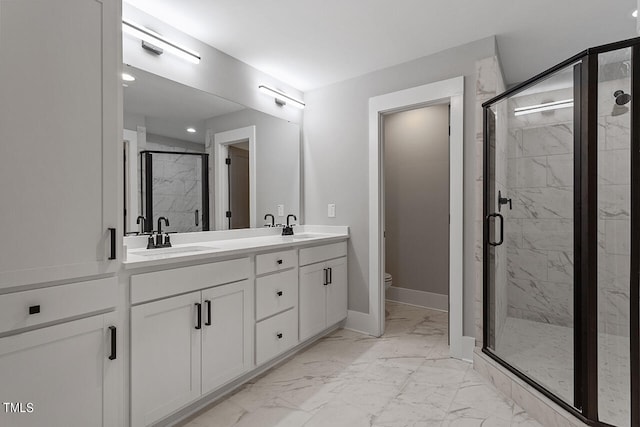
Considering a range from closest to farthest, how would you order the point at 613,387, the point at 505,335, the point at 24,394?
the point at 24,394 < the point at 613,387 < the point at 505,335

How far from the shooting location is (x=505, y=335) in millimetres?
2443

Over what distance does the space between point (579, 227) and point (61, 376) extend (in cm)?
242

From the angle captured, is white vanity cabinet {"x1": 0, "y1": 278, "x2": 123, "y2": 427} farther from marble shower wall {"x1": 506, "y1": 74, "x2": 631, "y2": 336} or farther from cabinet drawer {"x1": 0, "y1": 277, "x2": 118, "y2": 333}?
marble shower wall {"x1": 506, "y1": 74, "x2": 631, "y2": 336}

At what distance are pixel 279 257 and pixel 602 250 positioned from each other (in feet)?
6.22

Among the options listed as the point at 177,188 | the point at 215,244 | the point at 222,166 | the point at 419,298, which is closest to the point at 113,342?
the point at 215,244

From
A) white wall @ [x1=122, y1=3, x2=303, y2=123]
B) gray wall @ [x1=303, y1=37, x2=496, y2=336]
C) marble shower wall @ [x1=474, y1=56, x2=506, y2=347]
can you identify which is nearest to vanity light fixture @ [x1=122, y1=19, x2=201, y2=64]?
white wall @ [x1=122, y1=3, x2=303, y2=123]

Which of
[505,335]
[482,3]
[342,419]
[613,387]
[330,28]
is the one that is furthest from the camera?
[505,335]

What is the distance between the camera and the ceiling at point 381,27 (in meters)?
2.04

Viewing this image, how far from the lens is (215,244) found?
2447 mm

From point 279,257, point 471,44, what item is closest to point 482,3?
point 471,44

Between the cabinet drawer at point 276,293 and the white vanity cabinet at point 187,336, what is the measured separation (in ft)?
0.32

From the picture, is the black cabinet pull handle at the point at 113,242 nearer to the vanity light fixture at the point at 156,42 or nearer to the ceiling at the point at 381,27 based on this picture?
the vanity light fixture at the point at 156,42

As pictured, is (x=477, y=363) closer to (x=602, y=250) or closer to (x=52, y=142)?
(x=602, y=250)

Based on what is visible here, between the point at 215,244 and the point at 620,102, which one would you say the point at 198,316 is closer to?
the point at 215,244
